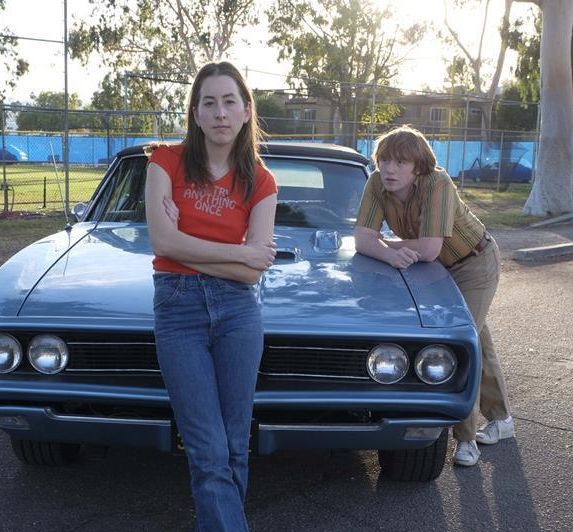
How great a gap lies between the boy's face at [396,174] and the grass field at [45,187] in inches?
376

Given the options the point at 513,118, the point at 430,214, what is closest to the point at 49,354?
the point at 430,214

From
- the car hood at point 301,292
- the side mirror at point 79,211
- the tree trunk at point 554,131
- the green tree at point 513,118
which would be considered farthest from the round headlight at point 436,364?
the green tree at point 513,118

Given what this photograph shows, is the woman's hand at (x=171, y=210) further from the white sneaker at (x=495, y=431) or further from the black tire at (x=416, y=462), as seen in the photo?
the white sneaker at (x=495, y=431)

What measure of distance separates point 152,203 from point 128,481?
1559mm

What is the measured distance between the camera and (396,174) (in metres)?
3.48

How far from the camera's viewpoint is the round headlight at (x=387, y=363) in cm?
301

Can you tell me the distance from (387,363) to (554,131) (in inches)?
639

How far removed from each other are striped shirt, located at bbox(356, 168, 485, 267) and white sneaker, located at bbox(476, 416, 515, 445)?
0.94 m

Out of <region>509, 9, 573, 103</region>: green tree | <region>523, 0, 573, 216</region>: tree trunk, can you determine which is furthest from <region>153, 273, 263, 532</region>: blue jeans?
<region>509, 9, 573, 103</region>: green tree

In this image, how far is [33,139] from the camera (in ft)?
76.9

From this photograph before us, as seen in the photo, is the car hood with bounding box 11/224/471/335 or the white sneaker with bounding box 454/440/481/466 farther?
the white sneaker with bounding box 454/440/481/466

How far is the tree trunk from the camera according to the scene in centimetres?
1717

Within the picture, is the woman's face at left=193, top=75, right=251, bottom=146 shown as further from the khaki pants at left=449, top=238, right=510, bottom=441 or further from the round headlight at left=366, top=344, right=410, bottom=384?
the khaki pants at left=449, top=238, right=510, bottom=441

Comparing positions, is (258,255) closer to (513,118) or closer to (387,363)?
(387,363)
